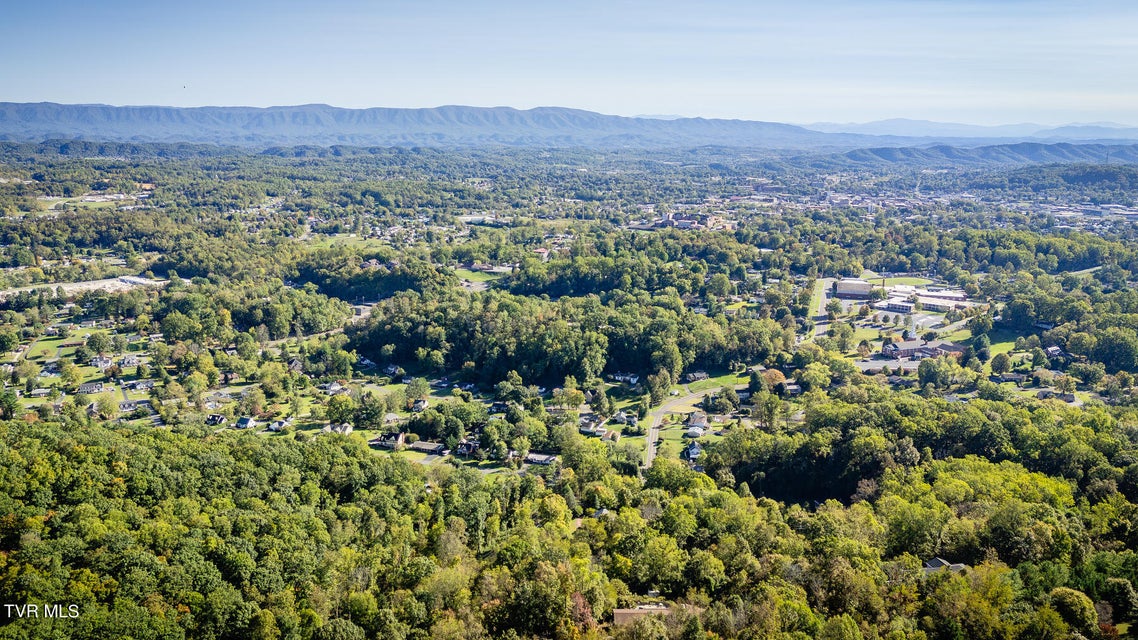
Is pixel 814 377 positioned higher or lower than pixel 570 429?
higher

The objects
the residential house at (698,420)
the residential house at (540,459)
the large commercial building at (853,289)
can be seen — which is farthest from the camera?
the large commercial building at (853,289)

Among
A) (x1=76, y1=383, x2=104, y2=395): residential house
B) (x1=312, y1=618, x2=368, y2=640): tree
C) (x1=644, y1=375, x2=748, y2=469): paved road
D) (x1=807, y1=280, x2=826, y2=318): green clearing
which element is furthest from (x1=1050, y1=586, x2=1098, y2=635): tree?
(x1=76, y1=383, x2=104, y2=395): residential house

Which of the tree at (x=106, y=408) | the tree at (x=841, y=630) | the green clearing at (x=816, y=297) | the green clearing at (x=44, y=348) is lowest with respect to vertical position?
the green clearing at (x=44, y=348)

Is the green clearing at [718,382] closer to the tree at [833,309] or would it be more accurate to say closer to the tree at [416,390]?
the tree at [833,309]

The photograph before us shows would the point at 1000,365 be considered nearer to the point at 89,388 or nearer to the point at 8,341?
the point at 89,388

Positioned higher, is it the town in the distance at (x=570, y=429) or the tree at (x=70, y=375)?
the town in the distance at (x=570, y=429)

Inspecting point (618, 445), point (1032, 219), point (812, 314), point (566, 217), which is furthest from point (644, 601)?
point (1032, 219)

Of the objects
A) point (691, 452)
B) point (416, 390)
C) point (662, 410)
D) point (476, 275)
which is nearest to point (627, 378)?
point (662, 410)

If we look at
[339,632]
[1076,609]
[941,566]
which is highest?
[1076,609]

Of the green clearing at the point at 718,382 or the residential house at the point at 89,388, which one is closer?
the residential house at the point at 89,388

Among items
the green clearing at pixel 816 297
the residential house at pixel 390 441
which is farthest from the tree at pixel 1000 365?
the residential house at pixel 390 441
